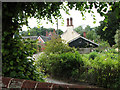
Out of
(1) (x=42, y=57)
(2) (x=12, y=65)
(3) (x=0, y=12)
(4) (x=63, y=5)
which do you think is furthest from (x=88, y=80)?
(3) (x=0, y=12)

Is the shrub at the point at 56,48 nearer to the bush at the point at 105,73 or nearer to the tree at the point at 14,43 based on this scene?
the bush at the point at 105,73

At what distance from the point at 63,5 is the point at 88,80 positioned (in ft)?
8.09

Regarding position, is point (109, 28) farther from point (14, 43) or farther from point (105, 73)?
point (14, 43)

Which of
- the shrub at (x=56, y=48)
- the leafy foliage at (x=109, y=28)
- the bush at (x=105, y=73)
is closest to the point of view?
the bush at (x=105, y=73)

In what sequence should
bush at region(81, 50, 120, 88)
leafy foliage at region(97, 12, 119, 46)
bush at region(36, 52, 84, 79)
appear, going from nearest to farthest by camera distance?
bush at region(81, 50, 120, 88) < bush at region(36, 52, 84, 79) < leafy foliage at region(97, 12, 119, 46)

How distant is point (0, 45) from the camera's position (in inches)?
56.7

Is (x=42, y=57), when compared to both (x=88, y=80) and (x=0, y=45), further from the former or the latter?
(x=0, y=45)

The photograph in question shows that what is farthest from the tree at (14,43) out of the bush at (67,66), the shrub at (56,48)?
the shrub at (56,48)

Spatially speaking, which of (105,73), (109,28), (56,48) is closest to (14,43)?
(105,73)

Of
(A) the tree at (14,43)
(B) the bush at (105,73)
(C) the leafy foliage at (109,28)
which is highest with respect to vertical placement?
(C) the leafy foliage at (109,28)

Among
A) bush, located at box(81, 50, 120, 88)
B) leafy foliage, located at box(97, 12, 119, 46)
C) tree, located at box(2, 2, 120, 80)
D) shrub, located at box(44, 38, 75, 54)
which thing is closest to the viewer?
tree, located at box(2, 2, 120, 80)

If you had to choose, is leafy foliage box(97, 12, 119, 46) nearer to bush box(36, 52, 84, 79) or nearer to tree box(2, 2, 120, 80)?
bush box(36, 52, 84, 79)

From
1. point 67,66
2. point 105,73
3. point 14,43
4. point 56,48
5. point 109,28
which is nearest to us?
point 14,43

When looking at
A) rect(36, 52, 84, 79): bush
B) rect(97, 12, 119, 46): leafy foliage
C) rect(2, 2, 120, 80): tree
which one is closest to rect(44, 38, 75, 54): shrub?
rect(36, 52, 84, 79): bush
